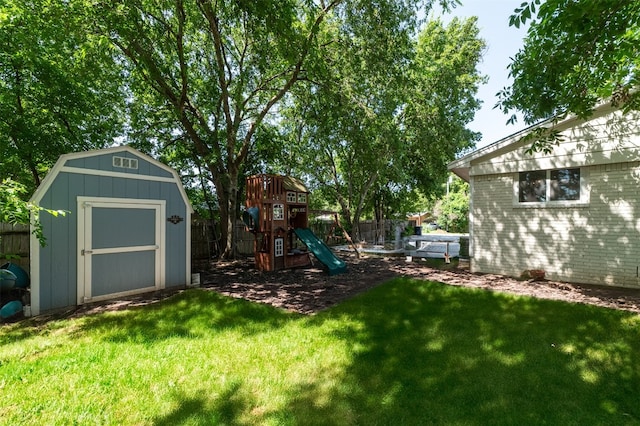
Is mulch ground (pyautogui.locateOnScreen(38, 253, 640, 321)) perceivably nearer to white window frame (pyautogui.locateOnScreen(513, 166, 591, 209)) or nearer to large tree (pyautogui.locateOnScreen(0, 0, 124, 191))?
white window frame (pyautogui.locateOnScreen(513, 166, 591, 209))

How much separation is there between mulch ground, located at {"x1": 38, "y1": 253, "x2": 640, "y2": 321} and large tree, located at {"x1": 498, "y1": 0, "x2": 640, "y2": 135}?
3.76 meters

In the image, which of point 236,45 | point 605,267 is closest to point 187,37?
point 236,45

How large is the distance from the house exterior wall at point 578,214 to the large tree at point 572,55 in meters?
1.69

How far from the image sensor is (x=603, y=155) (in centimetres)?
693

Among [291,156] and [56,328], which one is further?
[291,156]

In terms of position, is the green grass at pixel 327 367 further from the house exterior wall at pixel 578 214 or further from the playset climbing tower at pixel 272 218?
the playset climbing tower at pixel 272 218

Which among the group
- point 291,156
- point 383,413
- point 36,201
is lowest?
point 383,413

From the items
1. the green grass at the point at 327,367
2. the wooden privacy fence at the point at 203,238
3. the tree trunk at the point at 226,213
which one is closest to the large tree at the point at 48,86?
the wooden privacy fence at the point at 203,238

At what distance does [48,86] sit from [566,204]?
15781 millimetres

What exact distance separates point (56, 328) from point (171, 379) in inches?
113

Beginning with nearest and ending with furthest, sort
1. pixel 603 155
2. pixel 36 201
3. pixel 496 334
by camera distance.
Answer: pixel 496 334 → pixel 36 201 → pixel 603 155

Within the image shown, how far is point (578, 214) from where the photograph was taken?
287 inches

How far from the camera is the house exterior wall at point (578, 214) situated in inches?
266

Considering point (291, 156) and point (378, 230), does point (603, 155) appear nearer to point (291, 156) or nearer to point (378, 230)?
point (291, 156)
